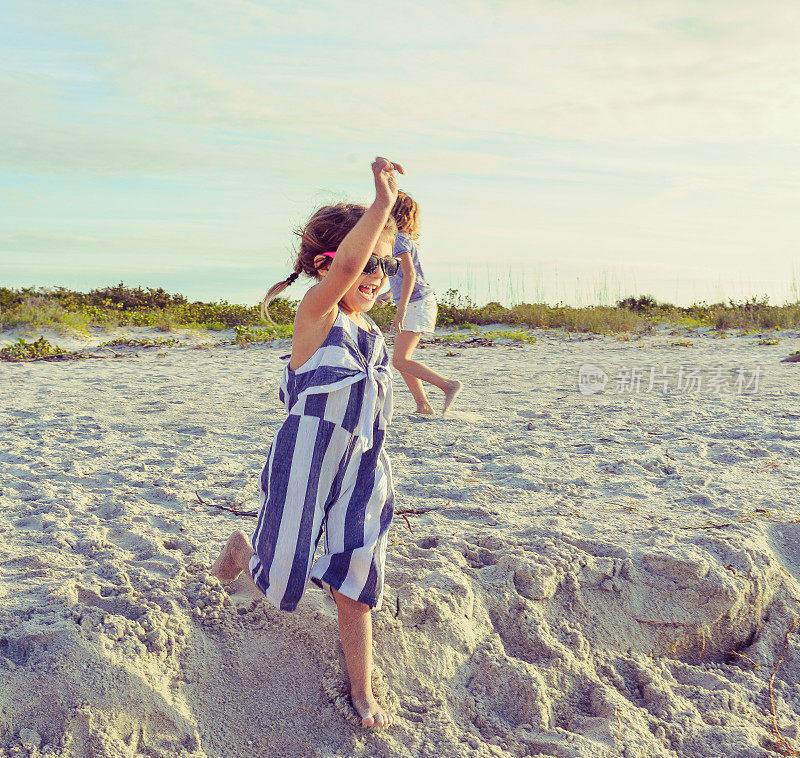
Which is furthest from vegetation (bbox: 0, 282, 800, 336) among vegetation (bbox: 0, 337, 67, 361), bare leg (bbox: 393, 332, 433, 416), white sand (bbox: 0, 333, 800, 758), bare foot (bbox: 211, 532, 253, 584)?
bare foot (bbox: 211, 532, 253, 584)

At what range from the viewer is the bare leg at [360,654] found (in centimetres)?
217

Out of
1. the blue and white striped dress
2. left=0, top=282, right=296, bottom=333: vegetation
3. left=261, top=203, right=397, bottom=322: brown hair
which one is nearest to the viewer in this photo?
the blue and white striped dress

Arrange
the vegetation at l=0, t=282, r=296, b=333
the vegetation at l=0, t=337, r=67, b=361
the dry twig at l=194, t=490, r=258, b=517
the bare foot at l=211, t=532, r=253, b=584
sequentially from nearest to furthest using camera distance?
the bare foot at l=211, t=532, r=253, b=584 < the dry twig at l=194, t=490, r=258, b=517 < the vegetation at l=0, t=337, r=67, b=361 < the vegetation at l=0, t=282, r=296, b=333

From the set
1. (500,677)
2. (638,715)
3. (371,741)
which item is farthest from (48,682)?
(638,715)

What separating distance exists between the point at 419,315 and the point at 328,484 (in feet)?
12.2

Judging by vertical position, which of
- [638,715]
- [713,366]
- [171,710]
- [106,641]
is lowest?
[638,715]

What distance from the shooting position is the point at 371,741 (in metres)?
2.18

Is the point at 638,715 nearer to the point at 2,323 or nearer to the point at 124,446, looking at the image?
the point at 124,446

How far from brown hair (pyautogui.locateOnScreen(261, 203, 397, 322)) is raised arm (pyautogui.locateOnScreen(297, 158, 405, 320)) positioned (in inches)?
9.7

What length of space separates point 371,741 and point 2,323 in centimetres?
1160

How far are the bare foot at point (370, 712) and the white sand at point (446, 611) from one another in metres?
0.05

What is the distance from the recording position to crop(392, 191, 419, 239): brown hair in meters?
4.60

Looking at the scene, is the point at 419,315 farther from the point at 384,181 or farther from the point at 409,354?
the point at 384,181

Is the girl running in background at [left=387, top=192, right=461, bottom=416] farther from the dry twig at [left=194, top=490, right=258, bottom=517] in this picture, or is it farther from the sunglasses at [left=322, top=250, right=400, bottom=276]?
the sunglasses at [left=322, top=250, right=400, bottom=276]
